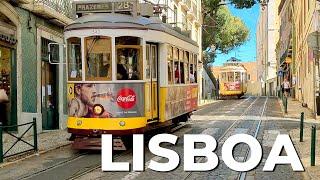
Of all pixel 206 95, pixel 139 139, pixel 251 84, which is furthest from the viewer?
pixel 251 84

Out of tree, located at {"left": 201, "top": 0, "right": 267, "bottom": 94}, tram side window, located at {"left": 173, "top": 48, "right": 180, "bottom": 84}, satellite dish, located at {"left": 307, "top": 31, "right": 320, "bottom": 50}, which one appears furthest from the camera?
tree, located at {"left": 201, "top": 0, "right": 267, "bottom": 94}

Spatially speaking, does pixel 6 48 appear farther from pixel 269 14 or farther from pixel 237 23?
pixel 269 14

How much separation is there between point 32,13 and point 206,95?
4098 centimetres

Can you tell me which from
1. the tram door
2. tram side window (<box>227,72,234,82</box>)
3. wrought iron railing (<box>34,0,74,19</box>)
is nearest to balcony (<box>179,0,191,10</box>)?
tram side window (<box>227,72,234,82</box>)

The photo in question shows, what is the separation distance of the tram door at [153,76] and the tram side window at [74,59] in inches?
67.6

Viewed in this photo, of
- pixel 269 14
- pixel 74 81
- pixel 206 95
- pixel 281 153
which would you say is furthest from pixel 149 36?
pixel 269 14

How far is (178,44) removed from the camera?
1641 centimetres

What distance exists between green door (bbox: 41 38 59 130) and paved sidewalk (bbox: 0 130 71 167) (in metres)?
1.29

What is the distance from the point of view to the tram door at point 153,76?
552 inches

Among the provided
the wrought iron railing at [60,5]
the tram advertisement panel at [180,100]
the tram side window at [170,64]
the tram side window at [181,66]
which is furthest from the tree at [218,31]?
the tram side window at [170,64]

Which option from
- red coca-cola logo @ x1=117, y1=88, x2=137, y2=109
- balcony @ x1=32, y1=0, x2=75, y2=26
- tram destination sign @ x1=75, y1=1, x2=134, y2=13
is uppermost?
balcony @ x1=32, y1=0, x2=75, y2=26

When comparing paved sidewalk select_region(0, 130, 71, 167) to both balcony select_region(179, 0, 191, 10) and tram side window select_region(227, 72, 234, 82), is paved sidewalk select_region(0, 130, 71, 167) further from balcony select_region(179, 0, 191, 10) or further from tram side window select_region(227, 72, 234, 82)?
tram side window select_region(227, 72, 234, 82)

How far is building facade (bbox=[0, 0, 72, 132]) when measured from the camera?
17.5 meters

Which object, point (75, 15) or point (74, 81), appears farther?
point (75, 15)
